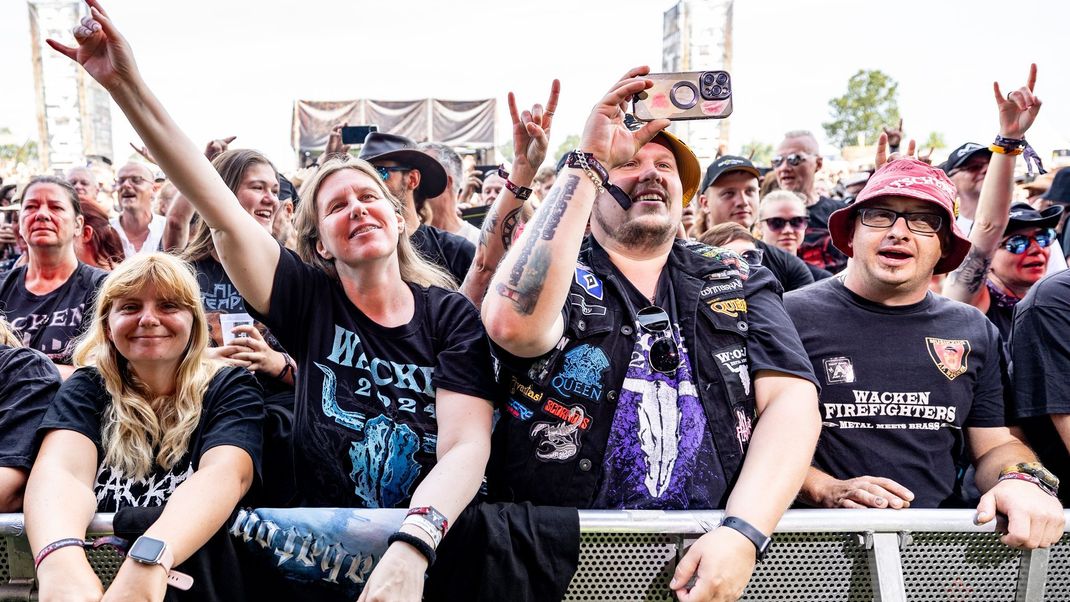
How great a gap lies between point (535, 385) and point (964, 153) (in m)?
3.91

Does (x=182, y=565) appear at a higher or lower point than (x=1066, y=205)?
lower

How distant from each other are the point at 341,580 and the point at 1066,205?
5.59m

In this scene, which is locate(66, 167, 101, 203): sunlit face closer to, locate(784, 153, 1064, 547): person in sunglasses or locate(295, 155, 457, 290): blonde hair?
locate(295, 155, 457, 290): blonde hair

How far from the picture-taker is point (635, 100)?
246 centimetres

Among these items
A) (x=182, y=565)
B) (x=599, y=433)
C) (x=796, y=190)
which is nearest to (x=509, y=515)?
(x=599, y=433)

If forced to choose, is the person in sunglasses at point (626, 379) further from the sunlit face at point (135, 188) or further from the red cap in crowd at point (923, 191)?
the sunlit face at point (135, 188)

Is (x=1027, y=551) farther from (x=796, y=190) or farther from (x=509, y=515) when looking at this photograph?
(x=796, y=190)

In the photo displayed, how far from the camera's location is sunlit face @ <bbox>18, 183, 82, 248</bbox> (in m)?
4.25

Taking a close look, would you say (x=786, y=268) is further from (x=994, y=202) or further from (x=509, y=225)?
(x=509, y=225)

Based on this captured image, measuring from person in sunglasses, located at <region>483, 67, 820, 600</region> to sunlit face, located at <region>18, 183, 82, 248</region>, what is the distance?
2.99 m

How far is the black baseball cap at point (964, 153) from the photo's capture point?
5055mm

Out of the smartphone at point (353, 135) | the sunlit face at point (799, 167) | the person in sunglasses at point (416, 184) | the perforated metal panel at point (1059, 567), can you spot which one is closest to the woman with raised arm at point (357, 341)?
the person in sunglasses at point (416, 184)

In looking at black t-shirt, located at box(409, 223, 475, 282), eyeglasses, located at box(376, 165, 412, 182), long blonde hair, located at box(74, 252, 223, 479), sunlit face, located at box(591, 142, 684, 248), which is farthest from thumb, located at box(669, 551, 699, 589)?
eyeglasses, located at box(376, 165, 412, 182)

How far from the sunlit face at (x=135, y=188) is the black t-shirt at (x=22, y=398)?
3.83 meters
